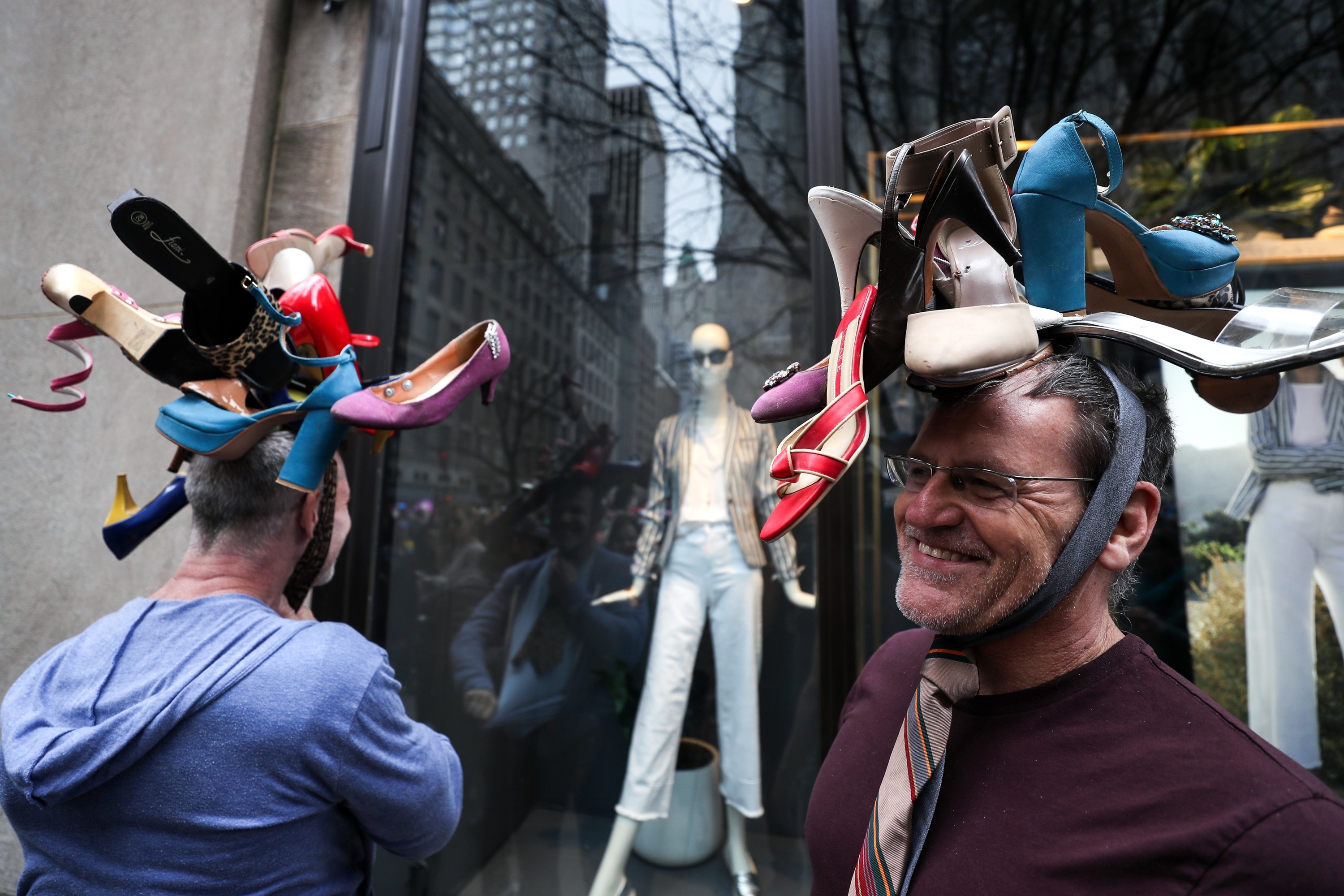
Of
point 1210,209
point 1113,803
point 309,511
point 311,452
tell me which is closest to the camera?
point 1113,803

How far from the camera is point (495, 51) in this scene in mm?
3369

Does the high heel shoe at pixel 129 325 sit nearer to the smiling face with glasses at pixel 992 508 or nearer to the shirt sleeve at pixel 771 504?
the smiling face with glasses at pixel 992 508

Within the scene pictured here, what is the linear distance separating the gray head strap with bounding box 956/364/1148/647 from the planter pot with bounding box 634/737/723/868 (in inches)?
80.0

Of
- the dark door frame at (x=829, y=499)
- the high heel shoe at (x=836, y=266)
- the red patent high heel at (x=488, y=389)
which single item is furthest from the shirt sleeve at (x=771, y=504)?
the high heel shoe at (x=836, y=266)

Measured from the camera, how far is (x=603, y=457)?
3.21m

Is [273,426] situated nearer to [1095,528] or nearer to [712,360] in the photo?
[1095,528]

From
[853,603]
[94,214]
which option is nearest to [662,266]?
[853,603]

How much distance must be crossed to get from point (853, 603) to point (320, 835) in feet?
5.72

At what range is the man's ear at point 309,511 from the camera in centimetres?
158

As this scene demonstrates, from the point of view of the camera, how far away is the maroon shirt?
32.5 inches

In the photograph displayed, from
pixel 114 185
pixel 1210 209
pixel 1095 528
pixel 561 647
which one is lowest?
pixel 561 647

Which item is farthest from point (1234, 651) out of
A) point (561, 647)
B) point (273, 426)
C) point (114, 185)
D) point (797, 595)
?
point (114, 185)

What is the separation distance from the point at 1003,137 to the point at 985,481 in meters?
0.49

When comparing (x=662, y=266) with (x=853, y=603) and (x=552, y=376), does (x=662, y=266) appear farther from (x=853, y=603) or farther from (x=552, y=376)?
(x=853, y=603)
